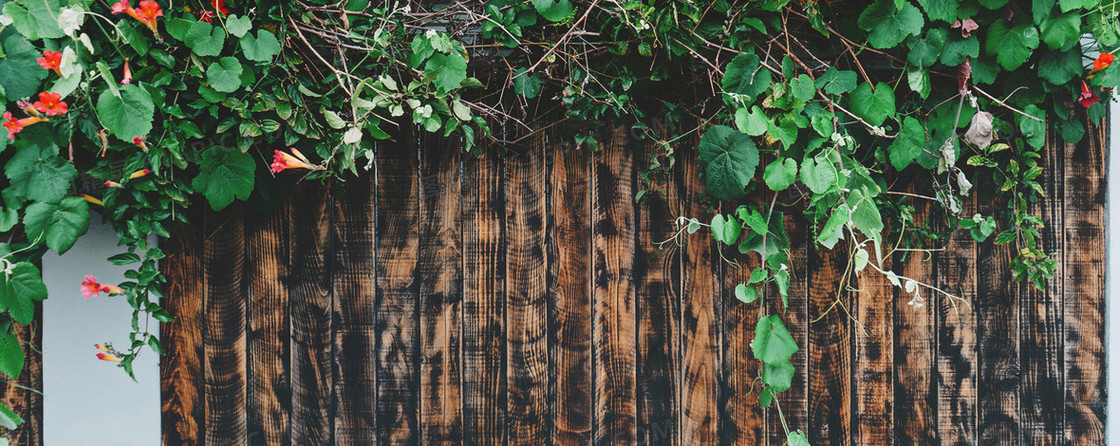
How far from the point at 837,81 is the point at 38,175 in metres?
1.68

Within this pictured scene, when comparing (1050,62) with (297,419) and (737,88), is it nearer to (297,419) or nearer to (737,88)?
(737,88)

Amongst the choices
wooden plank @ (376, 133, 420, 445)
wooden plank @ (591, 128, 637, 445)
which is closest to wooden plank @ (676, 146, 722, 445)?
wooden plank @ (591, 128, 637, 445)

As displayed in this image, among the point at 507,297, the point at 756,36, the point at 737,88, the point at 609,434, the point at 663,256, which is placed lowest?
the point at 609,434

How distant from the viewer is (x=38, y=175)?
124 centimetres

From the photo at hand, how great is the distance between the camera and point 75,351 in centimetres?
152

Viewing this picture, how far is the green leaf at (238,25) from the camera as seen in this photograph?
1238 mm

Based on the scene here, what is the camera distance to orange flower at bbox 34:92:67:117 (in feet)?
3.81

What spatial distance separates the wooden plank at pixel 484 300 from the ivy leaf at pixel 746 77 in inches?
23.2

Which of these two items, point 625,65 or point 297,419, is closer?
point 625,65

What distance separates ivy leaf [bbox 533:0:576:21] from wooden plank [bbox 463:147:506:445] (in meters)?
0.38

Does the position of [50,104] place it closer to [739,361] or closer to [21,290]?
[21,290]

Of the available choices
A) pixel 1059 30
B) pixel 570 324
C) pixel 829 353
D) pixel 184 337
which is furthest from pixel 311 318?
pixel 1059 30

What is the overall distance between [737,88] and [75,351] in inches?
67.3

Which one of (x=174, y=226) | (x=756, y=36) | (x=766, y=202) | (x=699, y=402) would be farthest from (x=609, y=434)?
(x=174, y=226)
